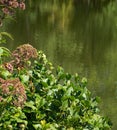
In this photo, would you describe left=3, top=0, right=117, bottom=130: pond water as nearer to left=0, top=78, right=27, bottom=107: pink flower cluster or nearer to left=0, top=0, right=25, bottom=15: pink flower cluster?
left=0, top=0, right=25, bottom=15: pink flower cluster

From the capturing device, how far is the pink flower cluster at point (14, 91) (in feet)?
15.5

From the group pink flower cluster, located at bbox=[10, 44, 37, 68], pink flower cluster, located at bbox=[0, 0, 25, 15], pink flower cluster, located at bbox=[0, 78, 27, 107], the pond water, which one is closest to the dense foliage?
pink flower cluster, located at bbox=[0, 0, 25, 15]

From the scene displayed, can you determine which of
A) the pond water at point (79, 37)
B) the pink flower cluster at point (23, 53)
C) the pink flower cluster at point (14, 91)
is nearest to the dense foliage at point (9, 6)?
the pink flower cluster at point (23, 53)

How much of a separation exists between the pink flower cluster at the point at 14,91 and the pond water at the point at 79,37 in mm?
12094

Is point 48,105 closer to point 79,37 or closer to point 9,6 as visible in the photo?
point 9,6

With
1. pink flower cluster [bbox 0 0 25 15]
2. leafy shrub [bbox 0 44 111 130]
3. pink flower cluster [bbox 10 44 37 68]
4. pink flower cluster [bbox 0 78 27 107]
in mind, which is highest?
pink flower cluster [bbox 0 0 25 15]

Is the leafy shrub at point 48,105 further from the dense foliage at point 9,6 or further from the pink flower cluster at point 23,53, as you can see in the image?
the dense foliage at point 9,6

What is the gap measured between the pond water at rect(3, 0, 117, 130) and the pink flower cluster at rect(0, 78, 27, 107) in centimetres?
1209

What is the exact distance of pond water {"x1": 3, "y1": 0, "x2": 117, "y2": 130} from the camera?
2352 cm

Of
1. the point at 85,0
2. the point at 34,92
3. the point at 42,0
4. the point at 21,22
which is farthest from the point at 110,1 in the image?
the point at 34,92

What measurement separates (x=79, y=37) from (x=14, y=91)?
3378cm

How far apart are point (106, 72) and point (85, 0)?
39876 millimetres

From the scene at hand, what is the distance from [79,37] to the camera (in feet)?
126

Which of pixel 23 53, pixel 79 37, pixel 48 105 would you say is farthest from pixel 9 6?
pixel 79 37
